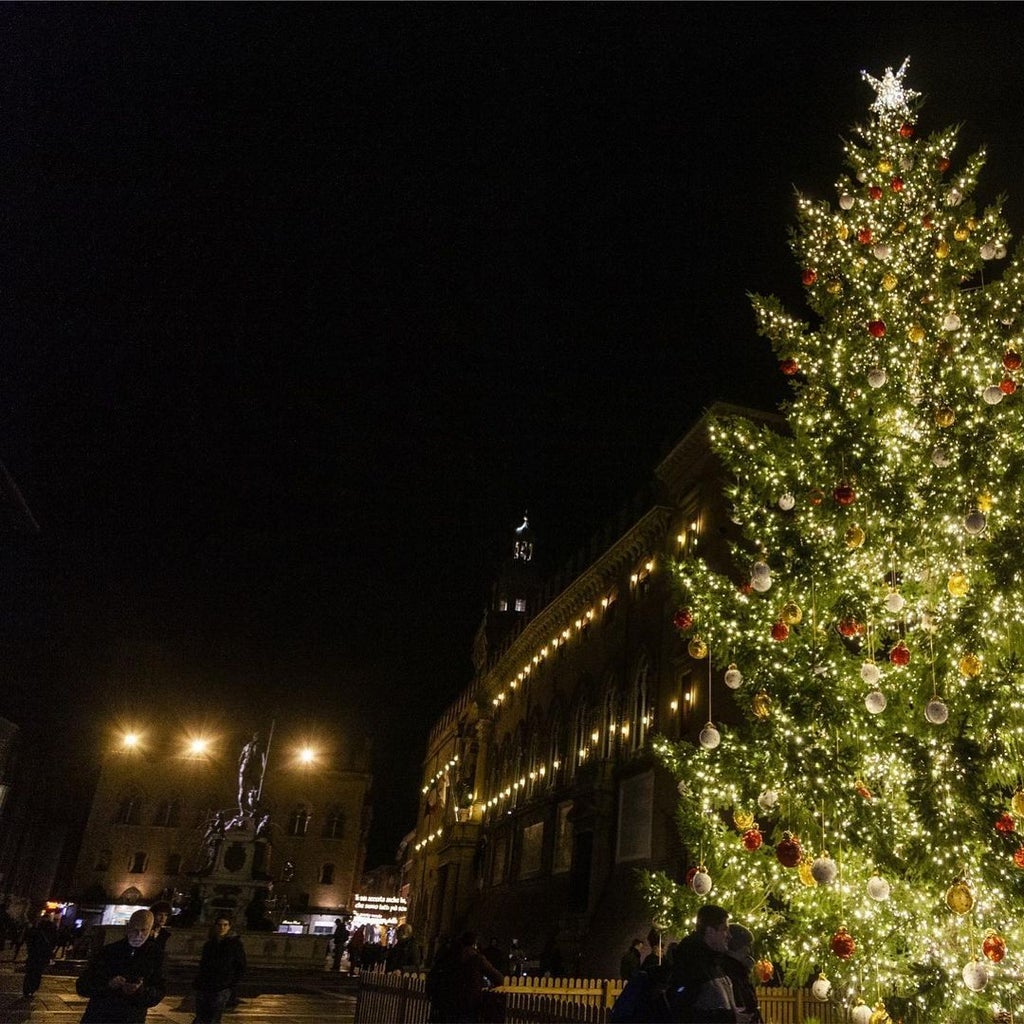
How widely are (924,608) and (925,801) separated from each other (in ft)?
7.49

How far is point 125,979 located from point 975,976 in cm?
751

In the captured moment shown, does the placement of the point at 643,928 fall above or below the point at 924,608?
below

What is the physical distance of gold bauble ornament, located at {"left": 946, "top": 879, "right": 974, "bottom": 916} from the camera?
318 inches

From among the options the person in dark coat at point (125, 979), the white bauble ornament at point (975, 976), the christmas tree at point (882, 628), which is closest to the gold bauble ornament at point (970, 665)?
the christmas tree at point (882, 628)

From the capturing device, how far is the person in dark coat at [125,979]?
22.7ft

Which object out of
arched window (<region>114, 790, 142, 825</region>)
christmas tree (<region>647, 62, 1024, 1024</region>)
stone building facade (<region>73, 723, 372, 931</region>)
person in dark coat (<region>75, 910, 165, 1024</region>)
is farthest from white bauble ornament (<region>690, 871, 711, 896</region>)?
arched window (<region>114, 790, 142, 825</region>)

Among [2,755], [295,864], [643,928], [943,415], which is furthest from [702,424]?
[295,864]

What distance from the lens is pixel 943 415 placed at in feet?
33.4

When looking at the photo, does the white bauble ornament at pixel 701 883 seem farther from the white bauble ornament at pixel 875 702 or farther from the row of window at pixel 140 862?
the row of window at pixel 140 862

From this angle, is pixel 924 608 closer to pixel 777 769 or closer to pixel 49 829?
pixel 777 769

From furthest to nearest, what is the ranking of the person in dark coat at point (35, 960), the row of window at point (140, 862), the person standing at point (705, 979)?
the row of window at point (140, 862) → the person in dark coat at point (35, 960) → the person standing at point (705, 979)

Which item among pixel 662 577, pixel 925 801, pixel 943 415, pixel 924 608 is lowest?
pixel 925 801

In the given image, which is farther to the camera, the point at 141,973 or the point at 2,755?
the point at 2,755

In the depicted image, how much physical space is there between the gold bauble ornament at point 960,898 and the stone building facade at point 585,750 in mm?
5117
